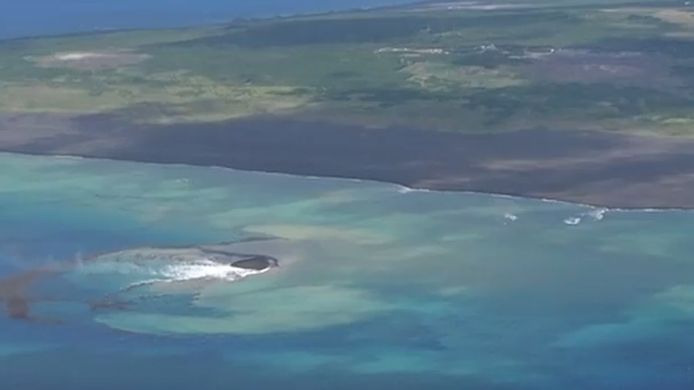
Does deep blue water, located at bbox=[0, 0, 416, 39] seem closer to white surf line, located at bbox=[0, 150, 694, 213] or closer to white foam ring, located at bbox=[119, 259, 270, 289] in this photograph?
white surf line, located at bbox=[0, 150, 694, 213]

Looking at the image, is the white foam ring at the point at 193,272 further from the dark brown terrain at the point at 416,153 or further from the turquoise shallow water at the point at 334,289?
the dark brown terrain at the point at 416,153

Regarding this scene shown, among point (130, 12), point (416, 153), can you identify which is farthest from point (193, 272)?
point (130, 12)

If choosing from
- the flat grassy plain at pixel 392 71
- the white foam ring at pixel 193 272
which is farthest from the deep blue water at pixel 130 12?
the white foam ring at pixel 193 272

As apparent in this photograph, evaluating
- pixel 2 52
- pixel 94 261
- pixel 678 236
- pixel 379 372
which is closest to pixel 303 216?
pixel 94 261

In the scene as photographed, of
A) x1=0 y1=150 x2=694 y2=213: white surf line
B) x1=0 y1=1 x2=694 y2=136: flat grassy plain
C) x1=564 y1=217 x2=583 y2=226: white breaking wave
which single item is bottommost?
x1=564 y1=217 x2=583 y2=226: white breaking wave

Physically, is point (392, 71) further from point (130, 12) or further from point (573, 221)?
point (130, 12)

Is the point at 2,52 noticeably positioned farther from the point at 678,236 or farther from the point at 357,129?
the point at 678,236

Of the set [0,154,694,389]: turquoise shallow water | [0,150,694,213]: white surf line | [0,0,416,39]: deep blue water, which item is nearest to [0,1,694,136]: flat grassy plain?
[0,0,416,39]: deep blue water
